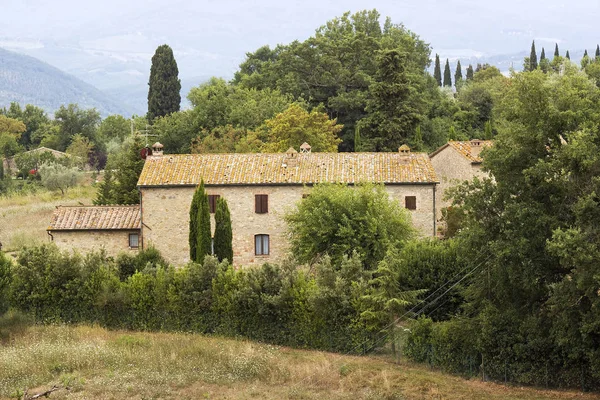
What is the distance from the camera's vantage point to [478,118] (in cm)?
7644

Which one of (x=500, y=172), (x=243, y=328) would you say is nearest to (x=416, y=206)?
(x=243, y=328)

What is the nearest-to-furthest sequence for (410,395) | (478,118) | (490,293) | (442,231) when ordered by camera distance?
(410,395) → (490,293) → (442,231) → (478,118)

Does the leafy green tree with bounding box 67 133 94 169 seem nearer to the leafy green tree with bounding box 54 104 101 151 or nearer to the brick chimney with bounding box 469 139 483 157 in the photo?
the leafy green tree with bounding box 54 104 101 151

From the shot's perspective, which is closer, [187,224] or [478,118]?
[187,224]

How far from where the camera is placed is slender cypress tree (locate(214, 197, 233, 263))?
38156 millimetres

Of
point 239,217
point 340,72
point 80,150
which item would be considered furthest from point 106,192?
point 80,150

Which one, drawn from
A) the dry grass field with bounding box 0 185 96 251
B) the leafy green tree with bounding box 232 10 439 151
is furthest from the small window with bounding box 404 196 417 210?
the leafy green tree with bounding box 232 10 439 151

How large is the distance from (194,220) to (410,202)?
34.0 ft

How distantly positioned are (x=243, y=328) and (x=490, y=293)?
9890 millimetres

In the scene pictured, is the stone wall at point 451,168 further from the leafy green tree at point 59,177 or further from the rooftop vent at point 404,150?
the leafy green tree at point 59,177

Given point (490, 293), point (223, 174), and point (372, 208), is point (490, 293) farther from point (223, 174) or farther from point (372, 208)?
point (223, 174)

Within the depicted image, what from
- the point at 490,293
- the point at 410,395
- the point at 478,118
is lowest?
the point at 410,395

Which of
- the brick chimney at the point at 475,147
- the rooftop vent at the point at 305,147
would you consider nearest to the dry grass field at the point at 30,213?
the rooftop vent at the point at 305,147

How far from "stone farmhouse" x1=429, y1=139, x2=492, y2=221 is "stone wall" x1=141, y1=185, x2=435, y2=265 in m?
4.06
